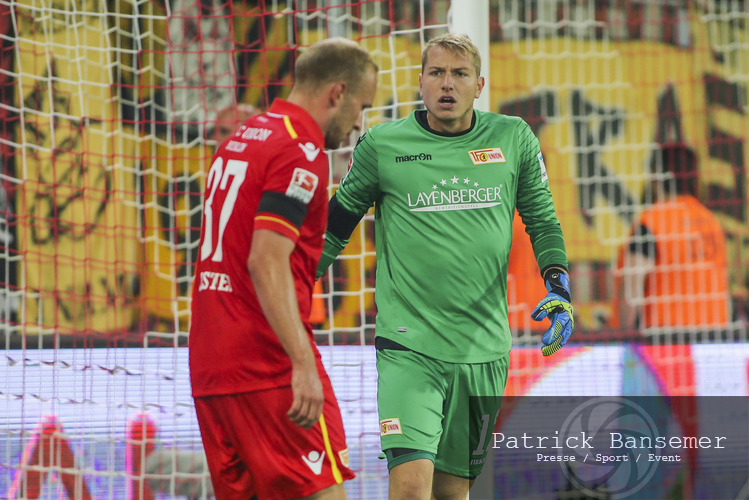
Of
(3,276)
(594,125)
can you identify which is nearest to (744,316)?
(594,125)

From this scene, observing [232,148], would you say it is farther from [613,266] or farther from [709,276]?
[613,266]

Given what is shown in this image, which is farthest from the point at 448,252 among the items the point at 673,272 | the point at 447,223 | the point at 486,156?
the point at 673,272

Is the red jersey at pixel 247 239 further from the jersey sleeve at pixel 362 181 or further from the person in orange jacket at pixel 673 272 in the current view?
the person in orange jacket at pixel 673 272

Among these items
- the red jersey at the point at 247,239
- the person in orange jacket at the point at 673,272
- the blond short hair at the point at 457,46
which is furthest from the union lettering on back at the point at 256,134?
the person in orange jacket at the point at 673,272

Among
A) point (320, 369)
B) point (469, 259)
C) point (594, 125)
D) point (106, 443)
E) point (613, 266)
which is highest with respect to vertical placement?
point (594, 125)

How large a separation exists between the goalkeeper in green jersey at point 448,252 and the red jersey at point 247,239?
3.36 feet

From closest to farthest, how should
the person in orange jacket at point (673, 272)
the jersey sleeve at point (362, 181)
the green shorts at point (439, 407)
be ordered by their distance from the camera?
the green shorts at point (439, 407), the jersey sleeve at point (362, 181), the person in orange jacket at point (673, 272)

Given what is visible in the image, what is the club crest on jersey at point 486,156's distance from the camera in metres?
3.64

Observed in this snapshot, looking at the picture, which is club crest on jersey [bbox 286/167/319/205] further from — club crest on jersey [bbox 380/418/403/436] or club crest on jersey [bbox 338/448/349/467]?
club crest on jersey [bbox 380/418/403/436]

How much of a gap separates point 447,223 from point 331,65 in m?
1.09

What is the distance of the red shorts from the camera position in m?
2.48

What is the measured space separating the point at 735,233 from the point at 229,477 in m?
8.19

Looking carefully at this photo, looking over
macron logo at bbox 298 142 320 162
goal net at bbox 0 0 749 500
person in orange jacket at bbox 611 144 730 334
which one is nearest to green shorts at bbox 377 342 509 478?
macron logo at bbox 298 142 320 162

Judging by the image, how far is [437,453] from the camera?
3.64 m
